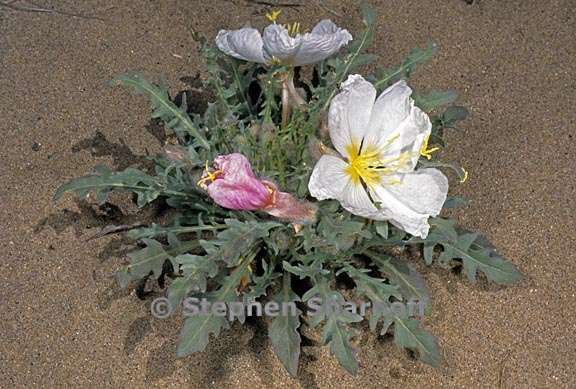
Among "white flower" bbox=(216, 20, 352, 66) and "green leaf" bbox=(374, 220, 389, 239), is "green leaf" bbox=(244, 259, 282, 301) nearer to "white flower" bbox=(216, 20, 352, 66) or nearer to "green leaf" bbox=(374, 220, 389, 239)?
"green leaf" bbox=(374, 220, 389, 239)

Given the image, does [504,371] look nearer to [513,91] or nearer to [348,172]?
[348,172]

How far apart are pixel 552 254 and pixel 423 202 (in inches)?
25.9

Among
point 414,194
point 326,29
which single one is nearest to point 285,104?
point 326,29

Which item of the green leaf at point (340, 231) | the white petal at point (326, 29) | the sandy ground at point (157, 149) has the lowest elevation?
the sandy ground at point (157, 149)

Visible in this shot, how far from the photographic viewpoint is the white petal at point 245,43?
1900mm

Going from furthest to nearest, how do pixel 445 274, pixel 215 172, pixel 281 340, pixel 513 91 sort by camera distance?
pixel 513 91 → pixel 445 274 → pixel 281 340 → pixel 215 172

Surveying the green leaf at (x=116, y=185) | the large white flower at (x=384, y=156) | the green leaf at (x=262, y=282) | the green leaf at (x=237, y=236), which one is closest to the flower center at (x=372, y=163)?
the large white flower at (x=384, y=156)

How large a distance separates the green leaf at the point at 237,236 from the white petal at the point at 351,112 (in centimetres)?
26

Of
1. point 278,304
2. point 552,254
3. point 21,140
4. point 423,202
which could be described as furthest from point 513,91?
point 21,140

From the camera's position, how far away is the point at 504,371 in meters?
2.12

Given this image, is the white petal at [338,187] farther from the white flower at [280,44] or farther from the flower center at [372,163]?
the white flower at [280,44]

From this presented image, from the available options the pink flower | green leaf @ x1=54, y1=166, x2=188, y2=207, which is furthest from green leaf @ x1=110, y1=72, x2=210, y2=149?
the pink flower

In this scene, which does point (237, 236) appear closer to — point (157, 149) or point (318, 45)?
point (318, 45)

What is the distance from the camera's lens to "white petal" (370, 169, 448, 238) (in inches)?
72.6
